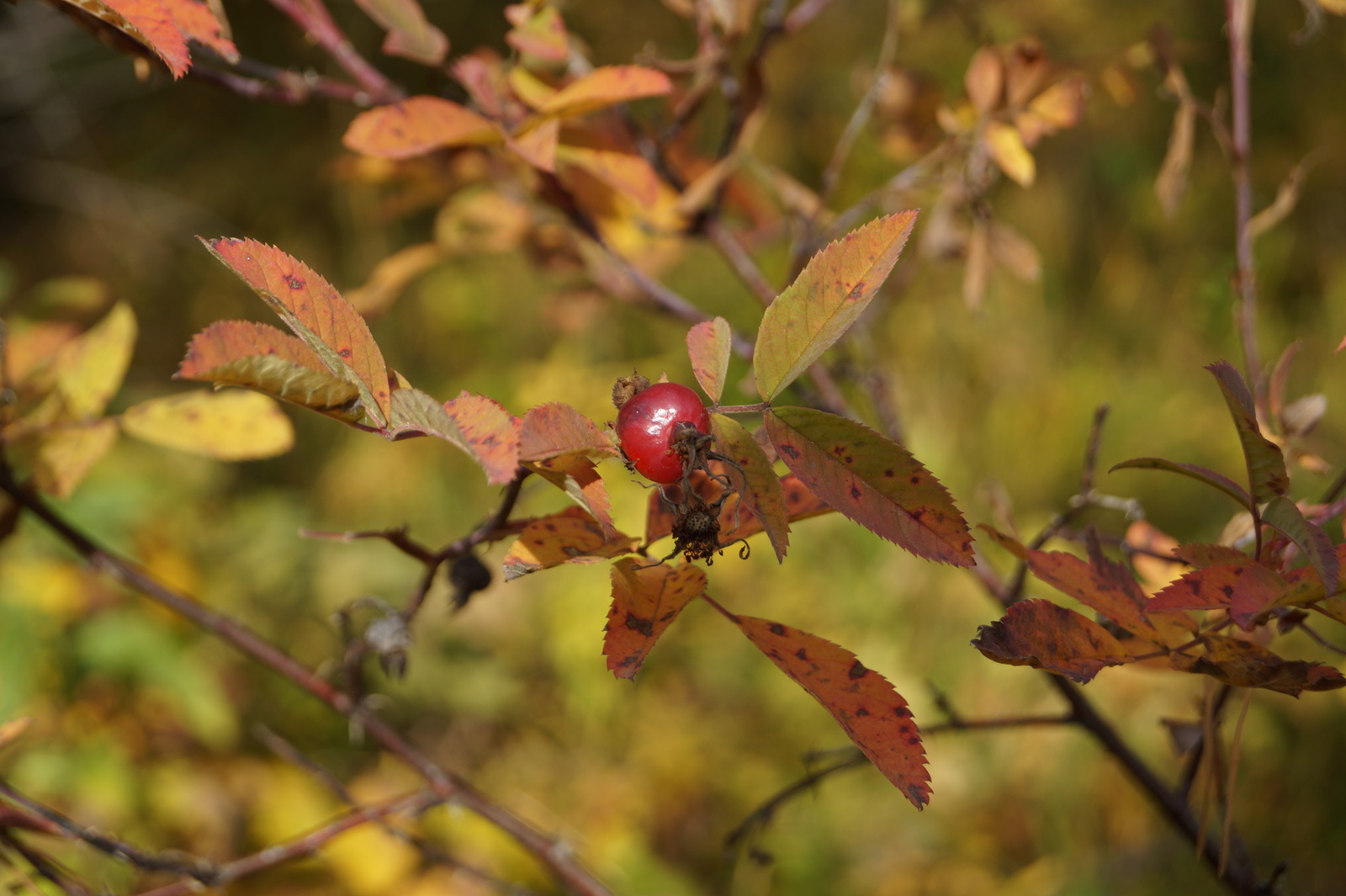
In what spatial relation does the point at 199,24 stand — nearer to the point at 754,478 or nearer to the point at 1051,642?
the point at 754,478

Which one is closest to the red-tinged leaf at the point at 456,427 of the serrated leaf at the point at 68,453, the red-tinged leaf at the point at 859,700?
the red-tinged leaf at the point at 859,700

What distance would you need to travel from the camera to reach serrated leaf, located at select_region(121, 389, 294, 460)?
497 mm

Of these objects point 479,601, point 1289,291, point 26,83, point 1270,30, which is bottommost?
point 479,601

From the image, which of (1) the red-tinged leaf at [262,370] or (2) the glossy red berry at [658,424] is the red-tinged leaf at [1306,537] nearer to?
(2) the glossy red berry at [658,424]

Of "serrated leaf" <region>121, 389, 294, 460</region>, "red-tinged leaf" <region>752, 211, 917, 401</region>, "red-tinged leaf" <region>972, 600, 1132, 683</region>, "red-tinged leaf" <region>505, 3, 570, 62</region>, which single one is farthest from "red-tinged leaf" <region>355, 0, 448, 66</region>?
"red-tinged leaf" <region>972, 600, 1132, 683</region>

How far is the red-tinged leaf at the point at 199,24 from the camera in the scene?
366 millimetres

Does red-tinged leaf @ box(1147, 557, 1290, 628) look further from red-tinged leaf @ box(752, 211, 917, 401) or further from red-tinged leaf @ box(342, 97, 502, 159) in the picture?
red-tinged leaf @ box(342, 97, 502, 159)

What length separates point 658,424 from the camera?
290 millimetres

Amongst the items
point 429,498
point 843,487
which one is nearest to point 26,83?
point 429,498

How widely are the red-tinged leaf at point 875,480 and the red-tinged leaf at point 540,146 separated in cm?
22

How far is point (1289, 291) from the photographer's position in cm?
191

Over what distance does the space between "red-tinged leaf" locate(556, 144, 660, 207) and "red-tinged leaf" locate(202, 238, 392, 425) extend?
0.27 meters

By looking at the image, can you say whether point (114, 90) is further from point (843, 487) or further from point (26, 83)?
point (843, 487)

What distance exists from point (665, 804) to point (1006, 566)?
23.6 inches
